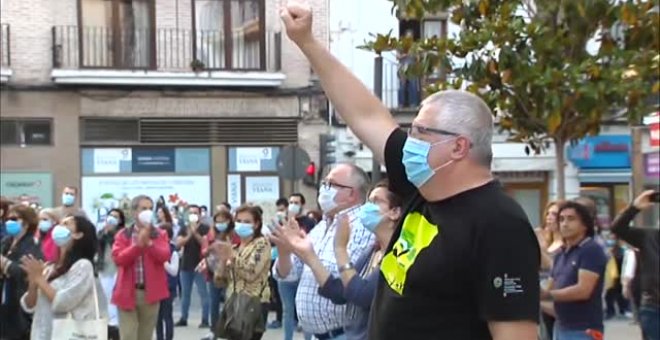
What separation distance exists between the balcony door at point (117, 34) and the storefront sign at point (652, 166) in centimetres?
1371

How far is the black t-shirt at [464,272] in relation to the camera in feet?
11.2

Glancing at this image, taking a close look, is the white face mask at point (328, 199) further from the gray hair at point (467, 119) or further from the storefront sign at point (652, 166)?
the storefront sign at point (652, 166)

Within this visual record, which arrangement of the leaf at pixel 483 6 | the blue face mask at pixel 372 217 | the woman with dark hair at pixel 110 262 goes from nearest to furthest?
1. the blue face mask at pixel 372 217
2. the leaf at pixel 483 6
3. the woman with dark hair at pixel 110 262

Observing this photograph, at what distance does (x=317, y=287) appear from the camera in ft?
21.5

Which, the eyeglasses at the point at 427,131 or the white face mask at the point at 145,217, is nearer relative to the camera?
the eyeglasses at the point at 427,131

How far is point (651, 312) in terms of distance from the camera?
9562 mm

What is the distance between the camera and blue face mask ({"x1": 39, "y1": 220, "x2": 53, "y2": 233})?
522 inches

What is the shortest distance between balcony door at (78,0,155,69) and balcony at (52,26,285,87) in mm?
22

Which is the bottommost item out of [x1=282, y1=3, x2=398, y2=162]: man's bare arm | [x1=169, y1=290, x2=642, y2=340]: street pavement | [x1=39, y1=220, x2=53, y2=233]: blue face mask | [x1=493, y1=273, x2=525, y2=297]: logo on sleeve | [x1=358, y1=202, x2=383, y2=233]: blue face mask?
[x1=169, y1=290, x2=642, y2=340]: street pavement

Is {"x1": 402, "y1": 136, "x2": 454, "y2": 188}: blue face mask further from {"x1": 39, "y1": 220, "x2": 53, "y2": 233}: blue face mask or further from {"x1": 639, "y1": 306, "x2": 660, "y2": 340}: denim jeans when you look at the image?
{"x1": 39, "y1": 220, "x2": 53, "y2": 233}: blue face mask

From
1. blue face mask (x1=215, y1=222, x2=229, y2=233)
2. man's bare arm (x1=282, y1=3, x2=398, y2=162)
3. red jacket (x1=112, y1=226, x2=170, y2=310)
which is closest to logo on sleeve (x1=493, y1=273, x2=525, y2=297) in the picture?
man's bare arm (x1=282, y1=3, x2=398, y2=162)

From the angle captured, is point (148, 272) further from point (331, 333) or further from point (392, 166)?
point (392, 166)

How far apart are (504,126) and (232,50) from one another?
56.5ft

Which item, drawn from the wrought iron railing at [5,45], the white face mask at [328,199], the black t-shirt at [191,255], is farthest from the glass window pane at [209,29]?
the white face mask at [328,199]
